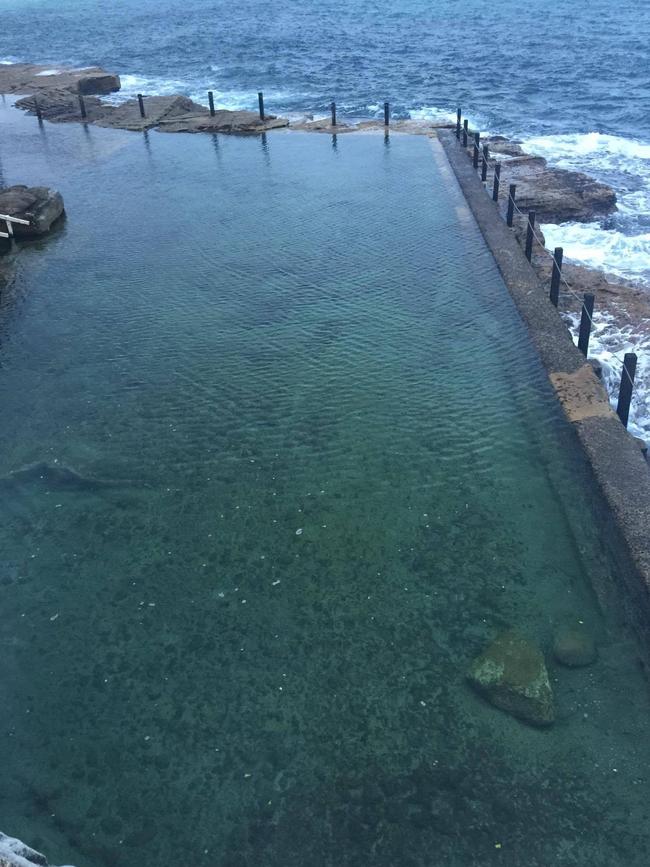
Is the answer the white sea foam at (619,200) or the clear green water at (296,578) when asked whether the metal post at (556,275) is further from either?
the white sea foam at (619,200)

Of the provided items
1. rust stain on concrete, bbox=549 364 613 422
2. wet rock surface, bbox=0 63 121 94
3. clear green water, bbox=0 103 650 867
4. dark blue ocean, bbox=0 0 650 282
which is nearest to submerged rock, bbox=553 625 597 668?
clear green water, bbox=0 103 650 867

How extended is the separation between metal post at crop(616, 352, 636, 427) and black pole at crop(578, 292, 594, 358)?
6.29 feet

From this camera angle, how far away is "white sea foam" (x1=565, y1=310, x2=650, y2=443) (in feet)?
48.8

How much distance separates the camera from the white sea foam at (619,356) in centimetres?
1486

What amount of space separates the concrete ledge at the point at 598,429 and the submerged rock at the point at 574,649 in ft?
2.27

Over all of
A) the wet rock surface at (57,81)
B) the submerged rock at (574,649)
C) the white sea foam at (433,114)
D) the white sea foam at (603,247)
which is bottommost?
the submerged rock at (574,649)

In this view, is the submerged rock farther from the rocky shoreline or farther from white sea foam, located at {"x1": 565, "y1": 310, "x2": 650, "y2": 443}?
the rocky shoreline

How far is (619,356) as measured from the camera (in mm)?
16484

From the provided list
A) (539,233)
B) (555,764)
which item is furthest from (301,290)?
(555,764)

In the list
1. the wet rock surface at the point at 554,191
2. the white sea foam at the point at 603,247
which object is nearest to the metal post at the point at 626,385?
the white sea foam at the point at 603,247

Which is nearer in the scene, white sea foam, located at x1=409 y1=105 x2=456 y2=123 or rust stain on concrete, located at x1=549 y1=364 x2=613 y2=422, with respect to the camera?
Result: rust stain on concrete, located at x1=549 y1=364 x2=613 y2=422

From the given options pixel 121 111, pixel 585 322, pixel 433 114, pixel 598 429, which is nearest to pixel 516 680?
pixel 598 429

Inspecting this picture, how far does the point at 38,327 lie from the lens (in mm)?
17344

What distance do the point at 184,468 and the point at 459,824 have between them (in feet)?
23.9
